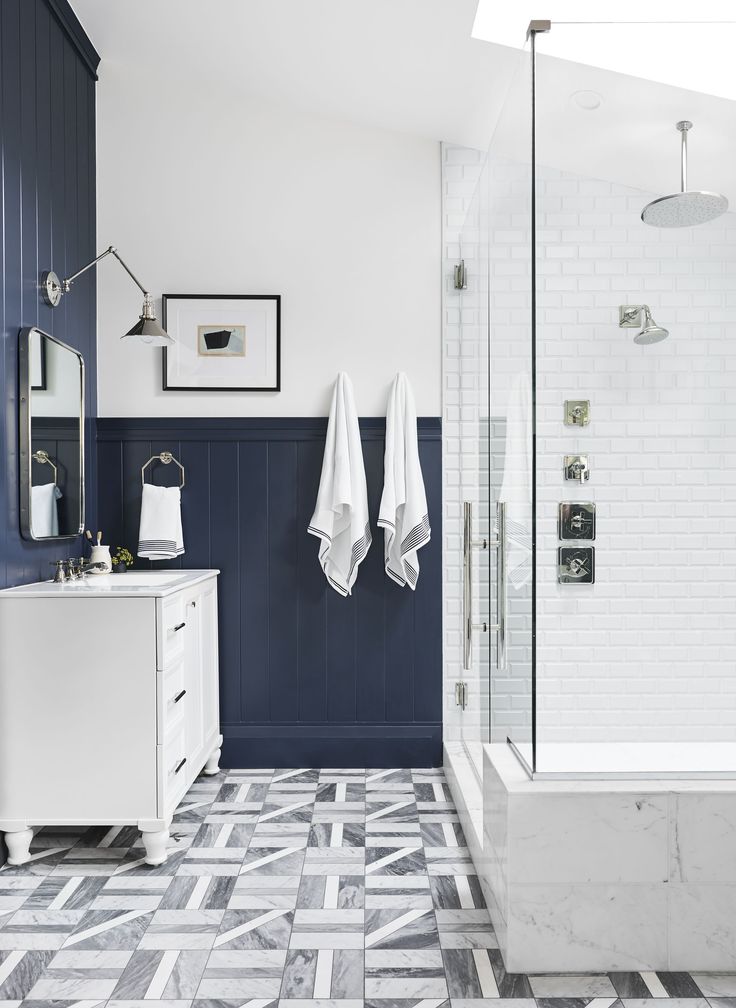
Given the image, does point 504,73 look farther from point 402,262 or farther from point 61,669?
point 61,669

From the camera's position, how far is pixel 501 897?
1.78 meters

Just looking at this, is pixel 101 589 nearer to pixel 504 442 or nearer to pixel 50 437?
pixel 50 437

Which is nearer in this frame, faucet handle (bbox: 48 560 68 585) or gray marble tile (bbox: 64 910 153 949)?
gray marble tile (bbox: 64 910 153 949)

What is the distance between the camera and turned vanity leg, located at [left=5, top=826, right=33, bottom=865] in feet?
7.42

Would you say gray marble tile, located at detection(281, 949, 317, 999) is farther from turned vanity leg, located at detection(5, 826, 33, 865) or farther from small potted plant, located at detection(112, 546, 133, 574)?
small potted plant, located at detection(112, 546, 133, 574)

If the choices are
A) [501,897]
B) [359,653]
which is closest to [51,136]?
[359,653]

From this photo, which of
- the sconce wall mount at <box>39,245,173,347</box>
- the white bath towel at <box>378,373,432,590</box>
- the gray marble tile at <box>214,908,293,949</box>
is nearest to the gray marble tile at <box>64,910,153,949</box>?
the gray marble tile at <box>214,908,293,949</box>

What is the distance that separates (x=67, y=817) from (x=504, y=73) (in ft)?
9.00

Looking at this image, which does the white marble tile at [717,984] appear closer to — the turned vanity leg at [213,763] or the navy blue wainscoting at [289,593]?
the navy blue wainscoting at [289,593]

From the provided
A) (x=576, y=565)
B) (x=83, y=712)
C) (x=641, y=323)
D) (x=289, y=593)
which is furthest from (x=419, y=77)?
→ (x=83, y=712)

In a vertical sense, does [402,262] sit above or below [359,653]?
above

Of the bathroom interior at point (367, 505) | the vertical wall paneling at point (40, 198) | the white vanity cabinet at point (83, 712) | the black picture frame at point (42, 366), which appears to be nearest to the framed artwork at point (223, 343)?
the bathroom interior at point (367, 505)

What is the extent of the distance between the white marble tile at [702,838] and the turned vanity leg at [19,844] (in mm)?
1755

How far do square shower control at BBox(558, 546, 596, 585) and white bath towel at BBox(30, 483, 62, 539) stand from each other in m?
1.65
